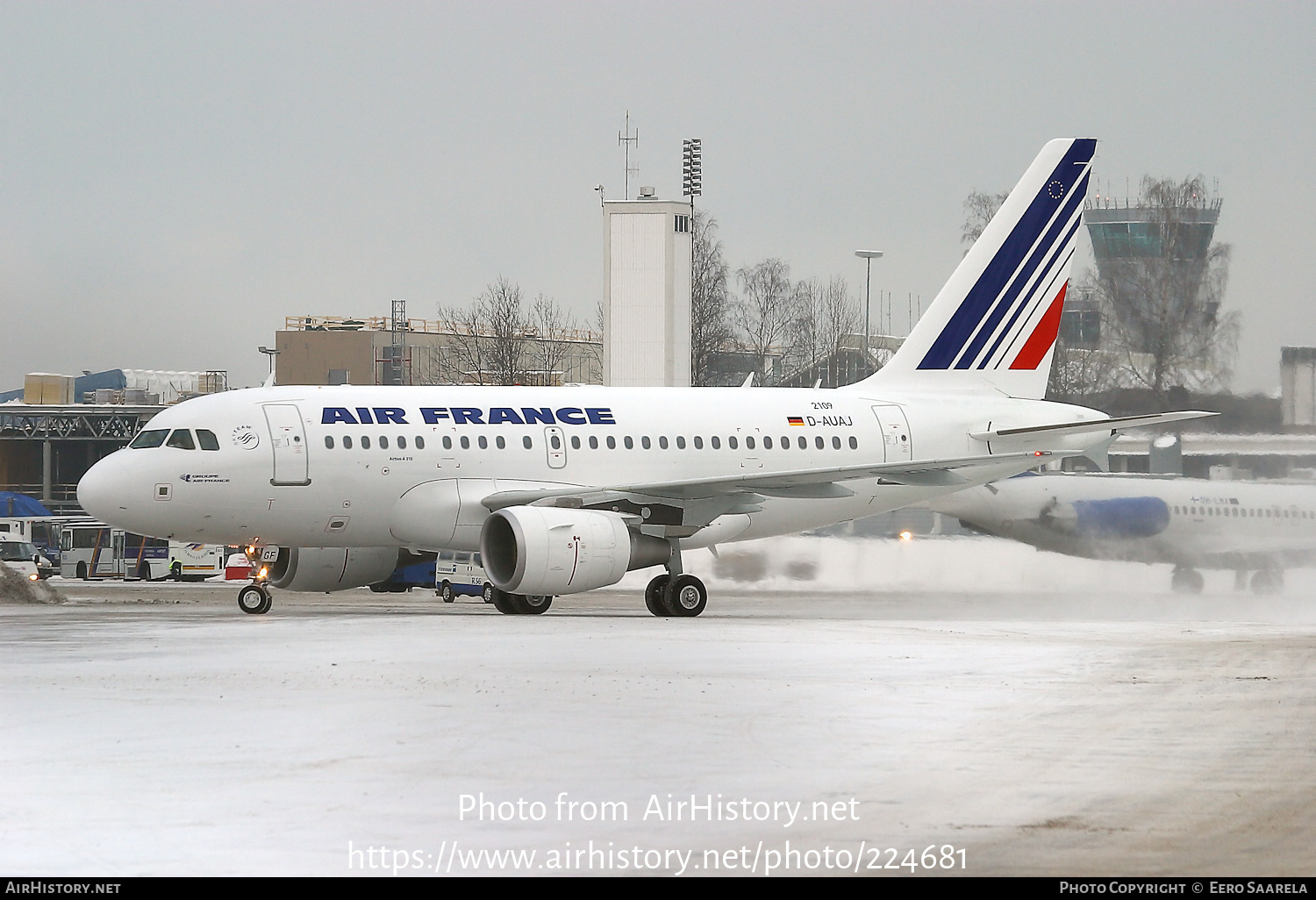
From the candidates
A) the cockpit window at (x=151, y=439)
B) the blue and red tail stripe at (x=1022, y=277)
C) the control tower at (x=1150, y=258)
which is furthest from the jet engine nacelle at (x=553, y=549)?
the control tower at (x=1150, y=258)

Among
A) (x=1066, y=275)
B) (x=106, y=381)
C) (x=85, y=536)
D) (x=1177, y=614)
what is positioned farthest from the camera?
(x=106, y=381)

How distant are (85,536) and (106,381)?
162 feet

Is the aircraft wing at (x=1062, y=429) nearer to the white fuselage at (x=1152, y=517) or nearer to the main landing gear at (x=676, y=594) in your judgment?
the white fuselage at (x=1152, y=517)

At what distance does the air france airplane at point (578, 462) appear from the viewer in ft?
88.6

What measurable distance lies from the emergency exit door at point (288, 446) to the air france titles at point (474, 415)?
48 centimetres

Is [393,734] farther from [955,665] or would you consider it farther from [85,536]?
[85,536]

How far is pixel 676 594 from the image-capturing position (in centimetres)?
2822

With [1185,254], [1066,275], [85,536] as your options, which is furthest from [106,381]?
[1066,275]

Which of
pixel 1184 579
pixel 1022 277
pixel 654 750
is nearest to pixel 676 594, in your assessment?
pixel 1022 277

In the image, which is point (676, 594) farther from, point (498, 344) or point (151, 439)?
point (498, 344)

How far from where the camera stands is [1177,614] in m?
30.7

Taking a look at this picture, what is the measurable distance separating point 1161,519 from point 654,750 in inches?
1038

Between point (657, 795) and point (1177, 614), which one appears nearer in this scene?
point (657, 795)

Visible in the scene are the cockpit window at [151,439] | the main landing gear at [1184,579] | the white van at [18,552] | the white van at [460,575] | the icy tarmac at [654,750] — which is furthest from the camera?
the white van at [18,552]
